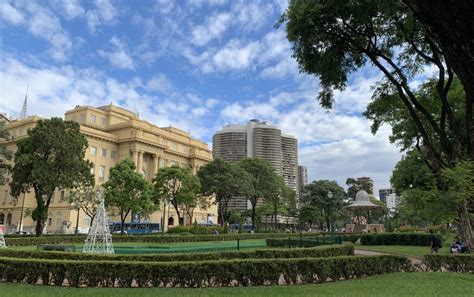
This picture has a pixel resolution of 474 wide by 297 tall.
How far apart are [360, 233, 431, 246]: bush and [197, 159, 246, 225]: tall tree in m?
25.9

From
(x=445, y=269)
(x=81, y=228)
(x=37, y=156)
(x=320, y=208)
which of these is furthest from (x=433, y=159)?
(x=320, y=208)

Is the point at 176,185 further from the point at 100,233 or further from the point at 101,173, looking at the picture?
the point at 100,233

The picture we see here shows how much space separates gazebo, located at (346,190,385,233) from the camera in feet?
138

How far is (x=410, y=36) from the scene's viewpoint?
14.3 m

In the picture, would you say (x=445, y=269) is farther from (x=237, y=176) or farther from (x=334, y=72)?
(x=237, y=176)

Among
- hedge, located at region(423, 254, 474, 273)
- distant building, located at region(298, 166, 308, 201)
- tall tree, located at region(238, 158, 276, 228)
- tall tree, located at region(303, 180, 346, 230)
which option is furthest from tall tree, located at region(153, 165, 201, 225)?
distant building, located at region(298, 166, 308, 201)

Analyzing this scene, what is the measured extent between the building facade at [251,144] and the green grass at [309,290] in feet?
277

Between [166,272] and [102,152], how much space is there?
55663 mm

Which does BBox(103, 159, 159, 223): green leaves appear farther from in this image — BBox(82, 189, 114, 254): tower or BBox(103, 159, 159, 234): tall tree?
BBox(82, 189, 114, 254): tower

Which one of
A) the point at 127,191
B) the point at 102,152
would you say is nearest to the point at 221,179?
the point at 127,191

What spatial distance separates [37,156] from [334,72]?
30.4 meters

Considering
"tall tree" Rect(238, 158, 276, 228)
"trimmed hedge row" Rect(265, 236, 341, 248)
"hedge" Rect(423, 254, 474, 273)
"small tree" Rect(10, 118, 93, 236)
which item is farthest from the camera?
"tall tree" Rect(238, 158, 276, 228)

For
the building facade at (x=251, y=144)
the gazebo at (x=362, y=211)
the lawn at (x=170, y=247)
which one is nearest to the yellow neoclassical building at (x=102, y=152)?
the building facade at (x=251, y=144)

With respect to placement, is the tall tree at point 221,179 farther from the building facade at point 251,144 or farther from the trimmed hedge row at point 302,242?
the building facade at point 251,144
